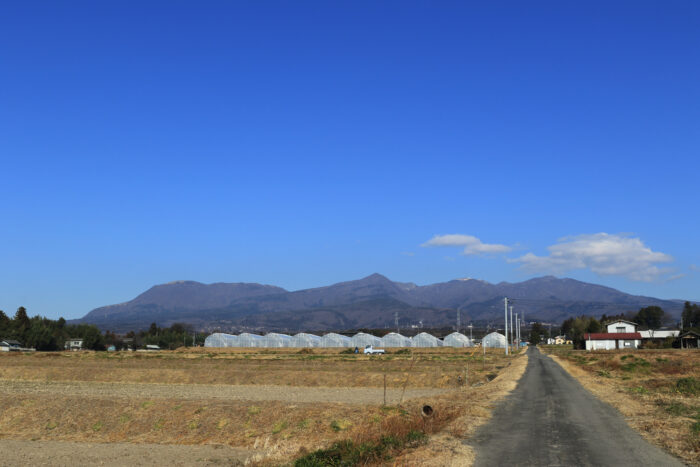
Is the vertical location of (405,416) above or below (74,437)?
above

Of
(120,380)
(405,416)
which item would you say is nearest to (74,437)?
(405,416)

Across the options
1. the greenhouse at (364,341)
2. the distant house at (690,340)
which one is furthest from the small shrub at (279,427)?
the greenhouse at (364,341)

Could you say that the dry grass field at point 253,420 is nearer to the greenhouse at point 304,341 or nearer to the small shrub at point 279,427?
the small shrub at point 279,427

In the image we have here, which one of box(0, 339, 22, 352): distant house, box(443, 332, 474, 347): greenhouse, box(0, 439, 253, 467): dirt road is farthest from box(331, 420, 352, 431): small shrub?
box(443, 332, 474, 347): greenhouse

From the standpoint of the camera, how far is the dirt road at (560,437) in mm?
18344

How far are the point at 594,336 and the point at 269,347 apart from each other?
85995mm

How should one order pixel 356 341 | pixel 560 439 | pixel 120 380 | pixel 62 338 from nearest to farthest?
pixel 560 439
pixel 120 380
pixel 62 338
pixel 356 341

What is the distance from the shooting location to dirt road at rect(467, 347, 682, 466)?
18344 mm

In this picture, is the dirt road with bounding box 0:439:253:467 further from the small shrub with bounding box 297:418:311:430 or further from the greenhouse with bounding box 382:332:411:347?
the greenhouse with bounding box 382:332:411:347

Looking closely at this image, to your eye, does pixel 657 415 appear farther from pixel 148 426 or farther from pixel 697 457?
pixel 148 426

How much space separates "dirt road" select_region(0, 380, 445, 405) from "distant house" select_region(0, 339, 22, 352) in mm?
84407

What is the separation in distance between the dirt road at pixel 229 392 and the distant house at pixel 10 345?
84.4 metres

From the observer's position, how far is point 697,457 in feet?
60.3

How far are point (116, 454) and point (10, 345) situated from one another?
130609 millimetres
